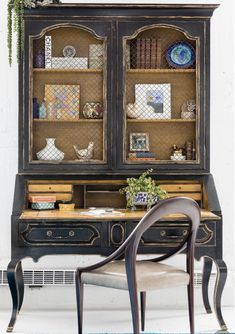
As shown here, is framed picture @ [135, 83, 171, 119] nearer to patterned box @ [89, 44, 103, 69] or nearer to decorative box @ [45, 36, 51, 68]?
patterned box @ [89, 44, 103, 69]

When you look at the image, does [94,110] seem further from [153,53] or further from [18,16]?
[18,16]

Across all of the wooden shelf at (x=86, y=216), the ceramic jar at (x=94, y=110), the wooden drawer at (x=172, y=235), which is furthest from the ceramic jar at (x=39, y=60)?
the wooden drawer at (x=172, y=235)

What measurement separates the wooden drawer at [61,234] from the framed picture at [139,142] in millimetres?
707

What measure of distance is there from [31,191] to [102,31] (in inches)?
47.1

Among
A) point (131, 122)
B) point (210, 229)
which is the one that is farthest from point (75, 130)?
point (210, 229)

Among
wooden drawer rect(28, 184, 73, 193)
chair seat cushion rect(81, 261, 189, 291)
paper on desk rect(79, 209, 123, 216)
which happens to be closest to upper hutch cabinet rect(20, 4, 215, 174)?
wooden drawer rect(28, 184, 73, 193)

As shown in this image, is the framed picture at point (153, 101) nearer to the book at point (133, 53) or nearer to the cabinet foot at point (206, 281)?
the book at point (133, 53)

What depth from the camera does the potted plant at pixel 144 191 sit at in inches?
192

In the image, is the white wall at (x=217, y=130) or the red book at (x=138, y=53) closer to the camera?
the red book at (x=138, y=53)

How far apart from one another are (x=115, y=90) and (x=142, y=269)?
1.36m

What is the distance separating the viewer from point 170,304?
5.40 meters

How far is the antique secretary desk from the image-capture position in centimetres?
489

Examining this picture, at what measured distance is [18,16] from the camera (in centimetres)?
487

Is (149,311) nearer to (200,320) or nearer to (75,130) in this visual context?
(200,320)
